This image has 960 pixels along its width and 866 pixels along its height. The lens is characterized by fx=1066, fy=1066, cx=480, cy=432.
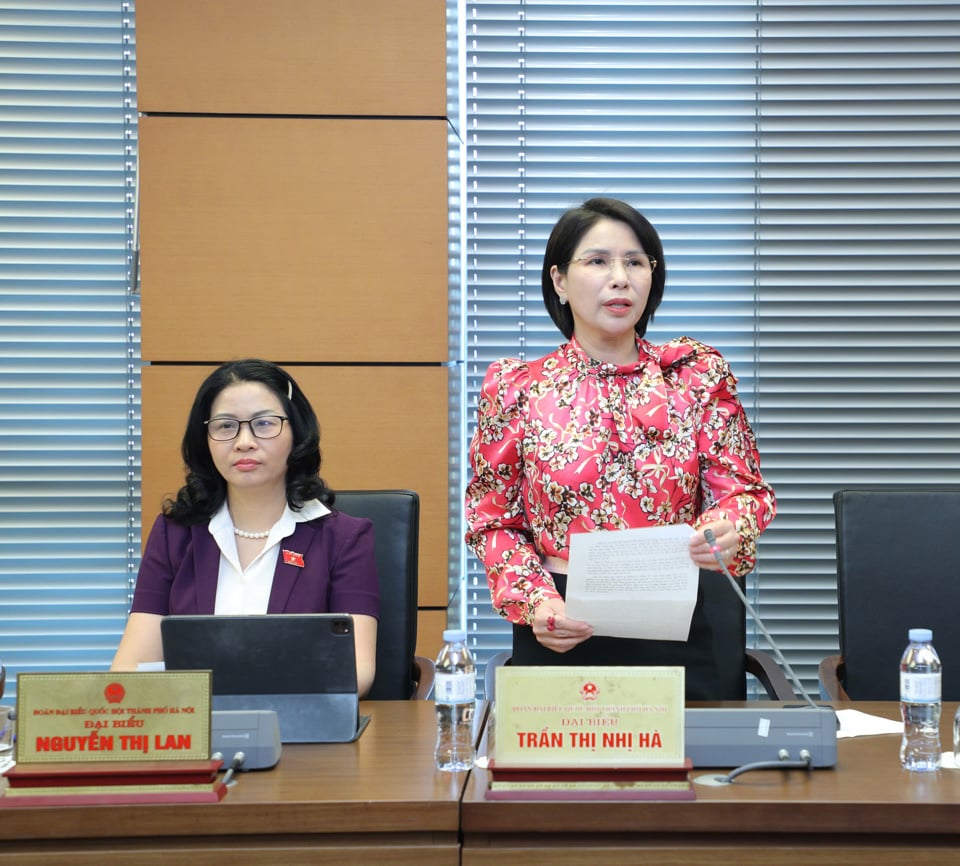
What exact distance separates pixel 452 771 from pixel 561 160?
2251mm

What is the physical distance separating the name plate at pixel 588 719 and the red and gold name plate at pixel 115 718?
420mm

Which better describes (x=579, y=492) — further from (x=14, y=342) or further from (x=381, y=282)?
(x=14, y=342)

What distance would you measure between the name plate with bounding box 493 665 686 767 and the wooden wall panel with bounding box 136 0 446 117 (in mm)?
1837

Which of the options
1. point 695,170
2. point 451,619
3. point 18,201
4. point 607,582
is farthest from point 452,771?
point 18,201

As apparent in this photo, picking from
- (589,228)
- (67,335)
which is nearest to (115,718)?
(589,228)

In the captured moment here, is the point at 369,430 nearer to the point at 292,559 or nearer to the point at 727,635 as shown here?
the point at 292,559

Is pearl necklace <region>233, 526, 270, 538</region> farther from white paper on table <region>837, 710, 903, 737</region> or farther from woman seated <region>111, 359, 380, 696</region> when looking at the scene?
white paper on table <region>837, 710, 903, 737</region>

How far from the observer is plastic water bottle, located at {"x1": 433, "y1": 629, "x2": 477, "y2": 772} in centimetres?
161

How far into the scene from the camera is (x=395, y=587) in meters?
2.35

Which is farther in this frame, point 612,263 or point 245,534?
point 245,534

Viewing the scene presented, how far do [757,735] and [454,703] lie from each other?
1.47ft

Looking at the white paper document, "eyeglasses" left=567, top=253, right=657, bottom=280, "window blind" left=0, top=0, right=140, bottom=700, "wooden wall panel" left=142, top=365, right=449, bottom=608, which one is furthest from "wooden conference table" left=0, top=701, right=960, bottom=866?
"window blind" left=0, top=0, right=140, bottom=700

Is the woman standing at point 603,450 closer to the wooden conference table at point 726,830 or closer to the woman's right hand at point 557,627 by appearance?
the woman's right hand at point 557,627

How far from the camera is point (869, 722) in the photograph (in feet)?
5.98
